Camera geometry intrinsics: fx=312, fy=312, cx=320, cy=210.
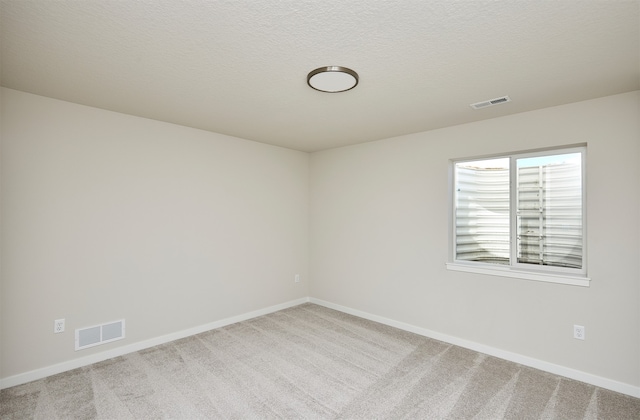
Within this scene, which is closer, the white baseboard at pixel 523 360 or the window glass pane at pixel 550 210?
the white baseboard at pixel 523 360

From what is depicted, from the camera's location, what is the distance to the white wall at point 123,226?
2627mm

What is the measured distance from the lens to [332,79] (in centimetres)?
227

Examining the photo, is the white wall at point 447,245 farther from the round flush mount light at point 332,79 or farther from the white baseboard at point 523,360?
the round flush mount light at point 332,79

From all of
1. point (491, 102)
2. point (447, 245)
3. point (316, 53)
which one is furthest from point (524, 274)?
point (316, 53)

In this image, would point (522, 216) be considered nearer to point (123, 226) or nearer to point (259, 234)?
point (259, 234)

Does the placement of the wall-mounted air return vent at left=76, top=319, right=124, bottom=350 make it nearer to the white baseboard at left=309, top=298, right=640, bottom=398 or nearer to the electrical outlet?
the electrical outlet

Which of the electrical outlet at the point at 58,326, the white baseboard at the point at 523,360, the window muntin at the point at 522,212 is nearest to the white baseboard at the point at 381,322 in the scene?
the white baseboard at the point at 523,360

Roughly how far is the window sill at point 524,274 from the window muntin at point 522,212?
0.35 feet

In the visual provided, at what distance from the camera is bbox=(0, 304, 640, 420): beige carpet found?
224 cm

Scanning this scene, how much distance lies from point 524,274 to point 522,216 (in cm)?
60

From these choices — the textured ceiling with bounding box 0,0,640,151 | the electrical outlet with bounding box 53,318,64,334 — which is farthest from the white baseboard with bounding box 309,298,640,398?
the electrical outlet with bounding box 53,318,64,334

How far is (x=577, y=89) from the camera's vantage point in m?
2.48

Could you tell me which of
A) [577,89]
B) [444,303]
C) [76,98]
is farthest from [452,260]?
[76,98]

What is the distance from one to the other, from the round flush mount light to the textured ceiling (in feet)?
0.19
